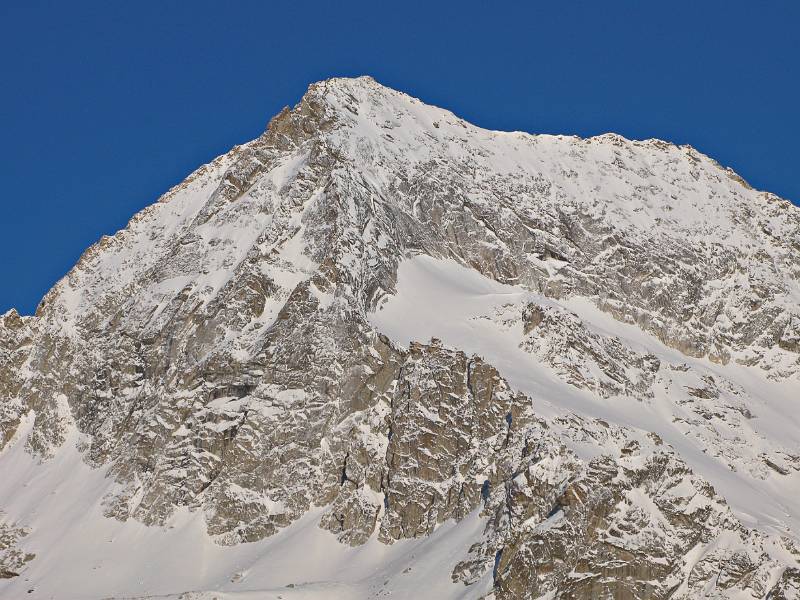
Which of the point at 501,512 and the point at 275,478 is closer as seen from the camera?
the point at 501,512

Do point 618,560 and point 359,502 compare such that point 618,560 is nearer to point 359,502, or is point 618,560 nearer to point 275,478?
point 359,502

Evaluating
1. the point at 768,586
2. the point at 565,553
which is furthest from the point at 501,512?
the point at 768,586

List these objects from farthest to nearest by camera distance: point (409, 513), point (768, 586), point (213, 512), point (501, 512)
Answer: point (213, 512) < point (409, 513) < point (501, 512) < point (768, 586)

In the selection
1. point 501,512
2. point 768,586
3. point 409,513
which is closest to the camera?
point 768,586

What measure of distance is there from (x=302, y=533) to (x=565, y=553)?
4103 cm

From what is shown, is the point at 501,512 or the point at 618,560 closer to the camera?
the point at 618,560

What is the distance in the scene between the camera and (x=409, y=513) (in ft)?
612

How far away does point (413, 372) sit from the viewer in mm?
197375

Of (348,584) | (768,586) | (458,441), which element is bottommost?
(768,586)

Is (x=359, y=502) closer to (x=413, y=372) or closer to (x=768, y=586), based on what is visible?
(x=413, y=372)

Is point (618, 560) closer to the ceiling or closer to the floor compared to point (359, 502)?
closer to the floor

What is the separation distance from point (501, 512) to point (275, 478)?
35729mm

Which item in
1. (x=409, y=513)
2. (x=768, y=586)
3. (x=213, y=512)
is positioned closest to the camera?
(x=768, y=586)

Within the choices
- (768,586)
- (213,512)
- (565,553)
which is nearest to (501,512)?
(565,553)
